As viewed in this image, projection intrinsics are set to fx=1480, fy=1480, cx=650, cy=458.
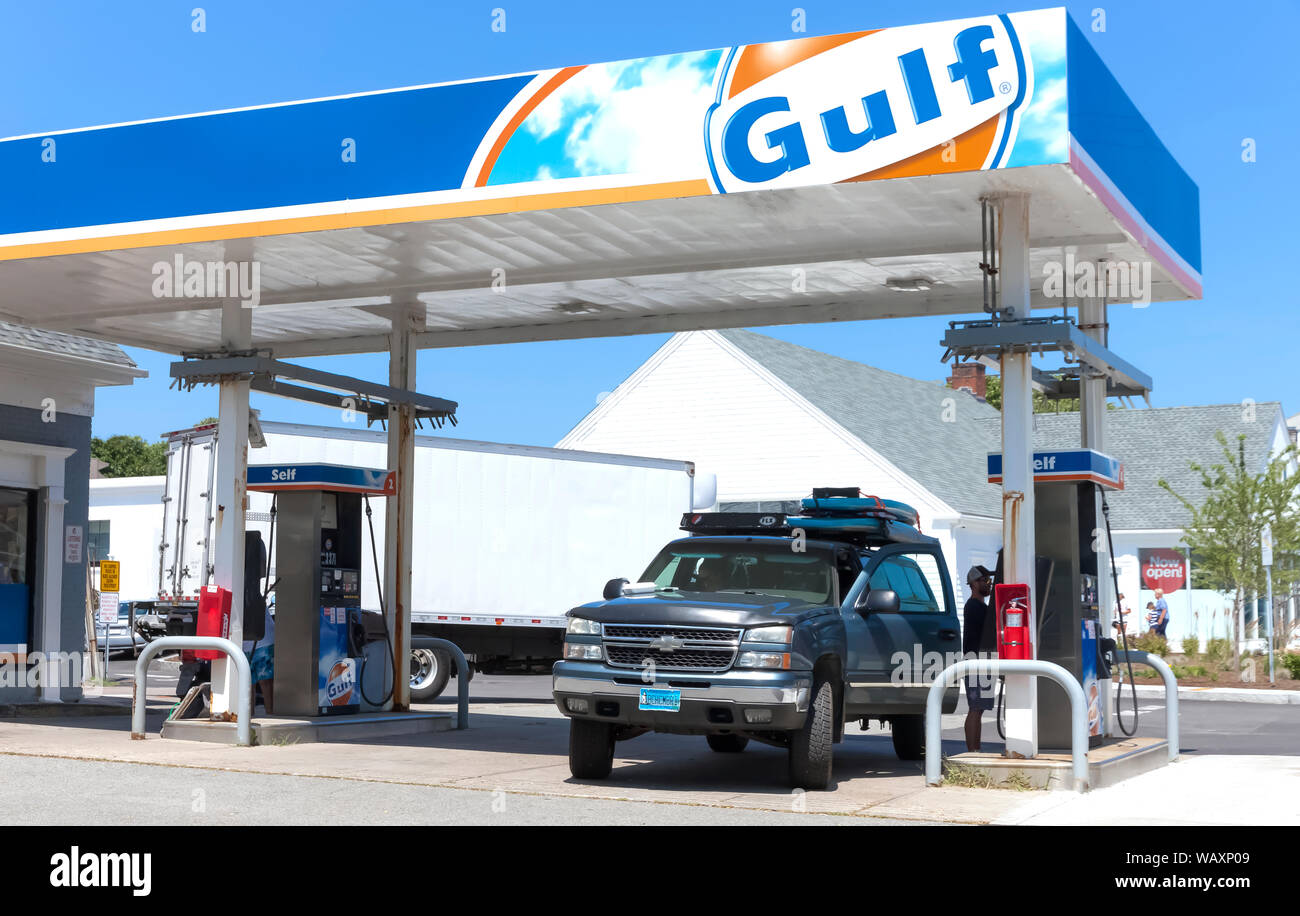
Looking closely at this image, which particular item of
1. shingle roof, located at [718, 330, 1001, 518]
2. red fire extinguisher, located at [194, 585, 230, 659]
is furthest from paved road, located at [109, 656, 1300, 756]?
shingle roof, located at [718, 330, 1001, 518]

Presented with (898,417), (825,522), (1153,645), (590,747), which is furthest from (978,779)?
(898,417)

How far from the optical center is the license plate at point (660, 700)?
34.2 feet

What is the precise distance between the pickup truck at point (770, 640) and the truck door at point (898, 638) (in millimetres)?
18

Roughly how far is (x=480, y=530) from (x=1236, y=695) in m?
13.0

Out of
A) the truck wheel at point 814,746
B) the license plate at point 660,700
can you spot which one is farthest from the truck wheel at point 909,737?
the license plate at point 660,700

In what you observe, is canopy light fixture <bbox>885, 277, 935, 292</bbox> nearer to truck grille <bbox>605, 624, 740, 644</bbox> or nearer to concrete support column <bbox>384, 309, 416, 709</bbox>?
concrete support column <bbox>384, 309, 416, 709</bbox>

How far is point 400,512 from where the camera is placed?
1616 centimetres

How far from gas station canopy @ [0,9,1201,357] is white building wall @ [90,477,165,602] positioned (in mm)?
16972

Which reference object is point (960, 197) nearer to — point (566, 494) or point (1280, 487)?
point (566, 494)

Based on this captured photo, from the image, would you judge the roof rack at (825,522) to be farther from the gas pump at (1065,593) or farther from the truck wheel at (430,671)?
the truck wheel at (430,671)

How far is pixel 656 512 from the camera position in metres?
25.3
